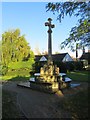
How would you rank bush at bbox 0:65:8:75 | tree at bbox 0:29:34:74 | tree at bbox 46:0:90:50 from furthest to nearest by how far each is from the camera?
tree at bbox 0:29:34:74
bush at bbox 0:65:8:75
tree at bbox 46:0:90:50

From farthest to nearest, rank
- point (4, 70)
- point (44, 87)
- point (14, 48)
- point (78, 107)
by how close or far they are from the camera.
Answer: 1. point (14, 48)
2. point (4, 70)
3. point (44, 87)
4. point (78, 107)

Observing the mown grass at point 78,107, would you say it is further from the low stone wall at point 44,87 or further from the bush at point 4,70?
the bush at point 4,70

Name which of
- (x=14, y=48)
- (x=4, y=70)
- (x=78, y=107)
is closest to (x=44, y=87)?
(x=78, y=107)

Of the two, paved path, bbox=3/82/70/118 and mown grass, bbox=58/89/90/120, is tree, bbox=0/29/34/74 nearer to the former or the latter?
paved path, bbox=3/82/70/118

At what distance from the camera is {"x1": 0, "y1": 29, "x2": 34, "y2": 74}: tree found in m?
35.1

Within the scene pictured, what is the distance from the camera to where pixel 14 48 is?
3722cm

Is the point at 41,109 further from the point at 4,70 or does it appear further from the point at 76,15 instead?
the point at 4,70

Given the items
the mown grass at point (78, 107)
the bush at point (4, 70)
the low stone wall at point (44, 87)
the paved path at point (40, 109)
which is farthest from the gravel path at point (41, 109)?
the bush at point (4, 70)

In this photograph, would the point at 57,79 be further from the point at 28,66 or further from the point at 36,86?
the point at 28,66

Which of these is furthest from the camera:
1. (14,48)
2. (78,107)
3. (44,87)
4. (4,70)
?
(14,48)

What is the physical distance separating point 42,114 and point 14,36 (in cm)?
2977

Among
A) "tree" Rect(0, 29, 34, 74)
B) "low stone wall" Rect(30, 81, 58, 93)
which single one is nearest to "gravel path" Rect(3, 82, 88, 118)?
"low stone wall" Rect(30, 81, 58, 93)

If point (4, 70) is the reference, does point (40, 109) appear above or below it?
below

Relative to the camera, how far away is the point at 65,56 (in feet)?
157
